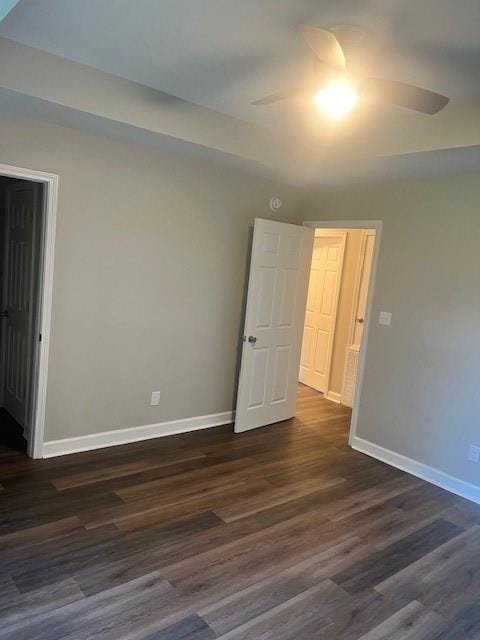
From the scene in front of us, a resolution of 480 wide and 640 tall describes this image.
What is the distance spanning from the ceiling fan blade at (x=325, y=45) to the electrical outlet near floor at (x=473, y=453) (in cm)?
285

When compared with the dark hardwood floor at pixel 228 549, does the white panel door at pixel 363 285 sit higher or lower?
higher

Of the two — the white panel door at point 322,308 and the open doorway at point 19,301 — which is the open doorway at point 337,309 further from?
the open doorway at point 19,301

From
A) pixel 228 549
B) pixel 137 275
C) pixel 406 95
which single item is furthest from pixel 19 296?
pixel 406 95

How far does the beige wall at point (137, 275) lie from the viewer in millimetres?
3361

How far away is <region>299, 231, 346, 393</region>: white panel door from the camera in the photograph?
19.1ft

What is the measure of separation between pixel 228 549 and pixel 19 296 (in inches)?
106

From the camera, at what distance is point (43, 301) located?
3.34 meters

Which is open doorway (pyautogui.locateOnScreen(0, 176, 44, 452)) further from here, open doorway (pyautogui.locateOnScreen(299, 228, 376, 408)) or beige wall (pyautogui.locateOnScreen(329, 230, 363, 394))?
beige wall (pyautogui.locateOnScreen(329, 230, 363, 394))

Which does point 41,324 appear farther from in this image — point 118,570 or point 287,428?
point 287,428

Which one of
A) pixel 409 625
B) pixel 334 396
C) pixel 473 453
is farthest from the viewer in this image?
pixel 334 396

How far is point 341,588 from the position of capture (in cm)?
241

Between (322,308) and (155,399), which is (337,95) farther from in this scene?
(322,308)

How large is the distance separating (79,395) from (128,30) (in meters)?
2.52

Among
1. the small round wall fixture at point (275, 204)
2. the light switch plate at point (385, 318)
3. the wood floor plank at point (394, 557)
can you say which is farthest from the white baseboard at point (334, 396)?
the wood floor plank at point (394, 557)
